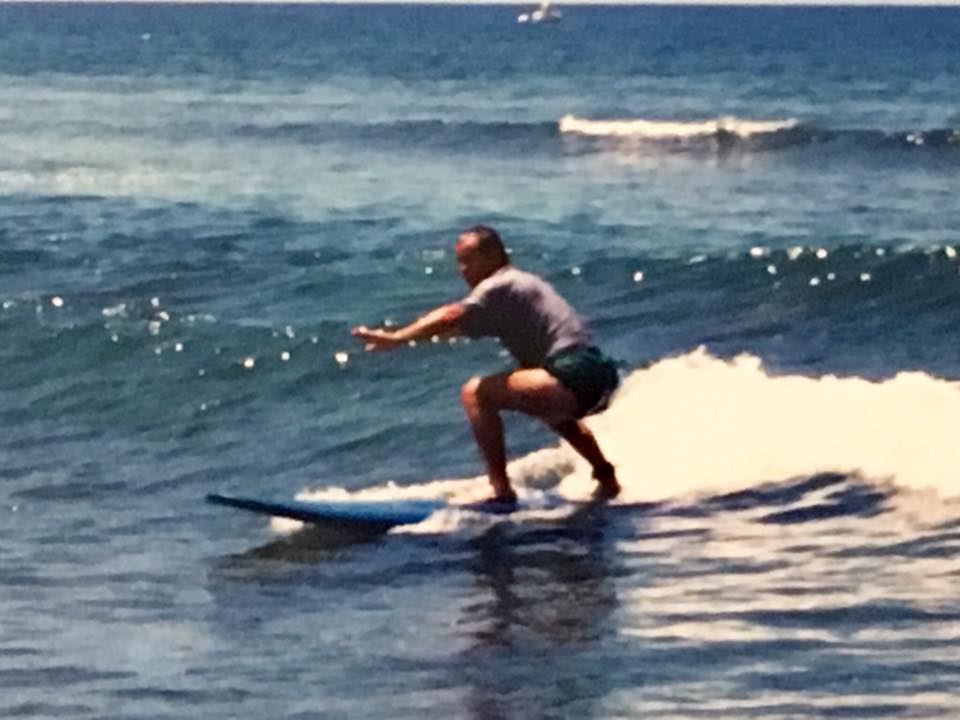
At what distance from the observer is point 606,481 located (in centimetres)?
1095

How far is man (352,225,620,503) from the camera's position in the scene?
10.1 m

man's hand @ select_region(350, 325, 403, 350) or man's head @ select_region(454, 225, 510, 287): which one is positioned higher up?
man's head @ select_region(454, 225, 510, 287)

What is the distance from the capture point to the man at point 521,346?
10102 millimetres

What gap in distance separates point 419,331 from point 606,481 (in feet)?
5.36

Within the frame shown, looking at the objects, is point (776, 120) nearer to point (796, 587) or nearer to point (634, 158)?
point (634, 158)

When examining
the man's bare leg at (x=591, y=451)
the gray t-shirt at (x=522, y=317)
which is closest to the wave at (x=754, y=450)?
the man's bare leg at (x=591, y=451)

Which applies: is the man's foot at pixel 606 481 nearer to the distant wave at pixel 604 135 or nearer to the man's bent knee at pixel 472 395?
the man's bent knee at pixel 472 395

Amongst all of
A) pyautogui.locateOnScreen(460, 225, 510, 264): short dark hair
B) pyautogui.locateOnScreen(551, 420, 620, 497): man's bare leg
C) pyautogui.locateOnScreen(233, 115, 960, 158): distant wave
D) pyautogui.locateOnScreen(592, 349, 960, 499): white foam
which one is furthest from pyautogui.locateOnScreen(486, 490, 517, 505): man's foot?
pyautogui.locateOnScreen(233, 115, 960, 158): distant wave

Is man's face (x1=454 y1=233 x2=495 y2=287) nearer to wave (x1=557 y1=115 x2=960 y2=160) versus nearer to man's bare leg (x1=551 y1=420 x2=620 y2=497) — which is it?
man's bare leg (x1=551 y1=420 x2=620 y2=497)

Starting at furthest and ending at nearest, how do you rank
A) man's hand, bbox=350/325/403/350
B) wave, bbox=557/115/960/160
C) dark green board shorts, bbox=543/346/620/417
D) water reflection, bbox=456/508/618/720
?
wave, bbox=557/115/960/160 < dark green board shorts, bbox=543/346/620/417 < man's hand, bbox=350/325/403/350 < water reflection, bbox=456/508/618/720

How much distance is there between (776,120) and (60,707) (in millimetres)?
36177

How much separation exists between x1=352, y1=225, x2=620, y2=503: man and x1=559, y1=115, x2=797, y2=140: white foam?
28.5 meters

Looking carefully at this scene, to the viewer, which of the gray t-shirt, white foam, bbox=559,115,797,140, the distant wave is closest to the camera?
the gray t-shirt

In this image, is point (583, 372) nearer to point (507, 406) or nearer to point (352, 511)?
point (507, 406)
